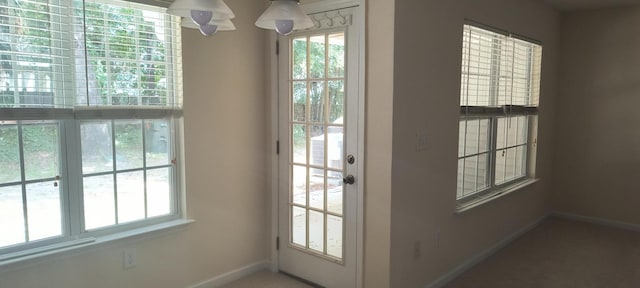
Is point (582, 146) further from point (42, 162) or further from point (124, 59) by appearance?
point (42, 162)

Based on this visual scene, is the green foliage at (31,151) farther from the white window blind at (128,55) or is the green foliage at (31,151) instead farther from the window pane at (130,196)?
the window pane at (130,196)

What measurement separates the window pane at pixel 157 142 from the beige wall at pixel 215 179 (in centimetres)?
13

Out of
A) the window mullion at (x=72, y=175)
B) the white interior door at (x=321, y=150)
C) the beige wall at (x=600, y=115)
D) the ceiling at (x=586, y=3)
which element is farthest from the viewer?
the beige wall at (x=600, y=115)

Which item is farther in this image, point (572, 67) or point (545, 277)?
point (572, 67)

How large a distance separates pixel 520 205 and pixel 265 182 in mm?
2664

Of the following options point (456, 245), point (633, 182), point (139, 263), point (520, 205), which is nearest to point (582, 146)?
point (633, 182)

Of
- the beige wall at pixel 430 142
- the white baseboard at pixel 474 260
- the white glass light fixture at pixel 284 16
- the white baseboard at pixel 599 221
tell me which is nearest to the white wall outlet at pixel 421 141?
the beige wall at pixel 430 142

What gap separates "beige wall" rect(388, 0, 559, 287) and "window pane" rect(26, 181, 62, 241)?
1992 millimetres

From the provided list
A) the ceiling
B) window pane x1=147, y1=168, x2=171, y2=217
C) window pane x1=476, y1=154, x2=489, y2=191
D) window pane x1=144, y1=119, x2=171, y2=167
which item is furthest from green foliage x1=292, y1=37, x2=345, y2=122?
the ceiling

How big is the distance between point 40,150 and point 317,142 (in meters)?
1.70

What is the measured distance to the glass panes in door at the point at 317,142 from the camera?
294cm

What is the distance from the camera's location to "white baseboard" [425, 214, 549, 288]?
320 cm

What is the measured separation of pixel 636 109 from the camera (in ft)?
14.7

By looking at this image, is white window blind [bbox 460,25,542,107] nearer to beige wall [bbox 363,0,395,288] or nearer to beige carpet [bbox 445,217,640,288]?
beige wall [bbox 363,0,395,288]
